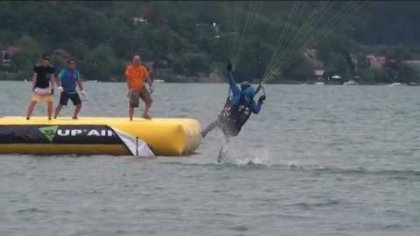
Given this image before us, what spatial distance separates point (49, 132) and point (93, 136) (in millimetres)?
750

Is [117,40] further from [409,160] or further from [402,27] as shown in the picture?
[409,160]

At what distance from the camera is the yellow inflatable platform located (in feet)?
76.4

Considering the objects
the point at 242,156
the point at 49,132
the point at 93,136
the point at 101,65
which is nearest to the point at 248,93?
the point at 242,156

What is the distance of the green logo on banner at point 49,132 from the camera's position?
76.8 ft

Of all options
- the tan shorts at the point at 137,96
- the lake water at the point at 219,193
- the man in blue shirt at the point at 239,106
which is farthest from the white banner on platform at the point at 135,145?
the man in blue shirt at the point at 239,106

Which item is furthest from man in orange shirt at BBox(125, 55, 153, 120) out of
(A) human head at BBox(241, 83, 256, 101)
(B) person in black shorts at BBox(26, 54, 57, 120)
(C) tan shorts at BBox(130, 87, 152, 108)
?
(A) human head at BBox(241, 83, 256, 101)

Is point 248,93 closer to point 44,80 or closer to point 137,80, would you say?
point 137,80

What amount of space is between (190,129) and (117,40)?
6608cm

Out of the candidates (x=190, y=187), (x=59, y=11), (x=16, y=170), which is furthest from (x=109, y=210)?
(x=59, y=11)

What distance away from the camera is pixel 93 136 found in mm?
23391

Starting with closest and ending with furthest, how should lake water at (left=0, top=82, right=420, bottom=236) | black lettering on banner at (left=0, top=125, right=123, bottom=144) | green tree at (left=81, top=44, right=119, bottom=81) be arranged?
lake water at (left=0, top=82, right=420, bottom=236)
black lettering on banner at (left=0, top=125, right=123, bottom=144)
green tree at (left=81, top=44, right=119, bottom=81)

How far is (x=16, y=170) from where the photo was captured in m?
21.6

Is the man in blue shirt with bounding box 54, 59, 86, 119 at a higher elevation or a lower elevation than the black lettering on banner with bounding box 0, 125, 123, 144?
higher

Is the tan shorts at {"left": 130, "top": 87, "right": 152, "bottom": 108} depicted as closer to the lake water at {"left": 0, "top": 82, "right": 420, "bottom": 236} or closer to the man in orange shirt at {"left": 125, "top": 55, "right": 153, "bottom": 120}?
the man in orange shirt at {"left": 125, "top": 55, "right": 153, "bottom": 120}
